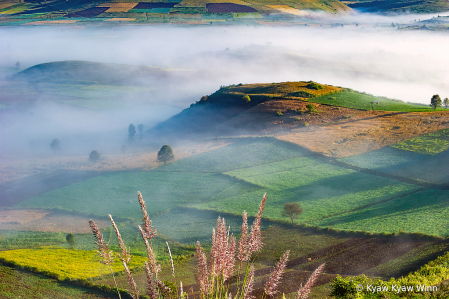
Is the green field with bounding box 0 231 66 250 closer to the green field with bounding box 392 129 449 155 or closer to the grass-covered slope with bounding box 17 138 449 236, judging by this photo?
the grass-covered slope with bounding box 17 138 449 236

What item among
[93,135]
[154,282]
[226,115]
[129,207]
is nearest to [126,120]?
[93,135]

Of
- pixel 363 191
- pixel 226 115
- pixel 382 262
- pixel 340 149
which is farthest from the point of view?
pixel 226 115

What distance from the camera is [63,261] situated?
3688 centimetres

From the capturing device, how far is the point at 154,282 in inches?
385

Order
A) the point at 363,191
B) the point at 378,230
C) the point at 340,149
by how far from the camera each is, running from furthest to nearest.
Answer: the point at 340,149
the point at 363,191
the point at 378,230

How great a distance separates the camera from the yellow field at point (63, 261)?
33344 mm

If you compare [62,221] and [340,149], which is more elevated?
[340,149]

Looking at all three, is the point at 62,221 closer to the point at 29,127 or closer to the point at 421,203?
the point at 421,203

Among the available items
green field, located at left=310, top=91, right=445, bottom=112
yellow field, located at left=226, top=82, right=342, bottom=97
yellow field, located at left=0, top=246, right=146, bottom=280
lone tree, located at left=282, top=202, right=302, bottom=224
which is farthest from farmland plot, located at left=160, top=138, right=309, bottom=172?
yellow field, located at left=226, top=82, right=342, bottom=97

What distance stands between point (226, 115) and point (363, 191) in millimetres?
54255

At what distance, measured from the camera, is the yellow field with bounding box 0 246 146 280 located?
3334 centimetres

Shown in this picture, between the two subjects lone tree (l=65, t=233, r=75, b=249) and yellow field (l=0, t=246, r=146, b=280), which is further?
lone tree (l=65, t=233, r=75, b=249)

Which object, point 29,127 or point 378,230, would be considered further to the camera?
point 29,127

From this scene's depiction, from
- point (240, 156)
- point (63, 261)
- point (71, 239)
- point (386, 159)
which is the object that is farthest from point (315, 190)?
point (63, 261)
